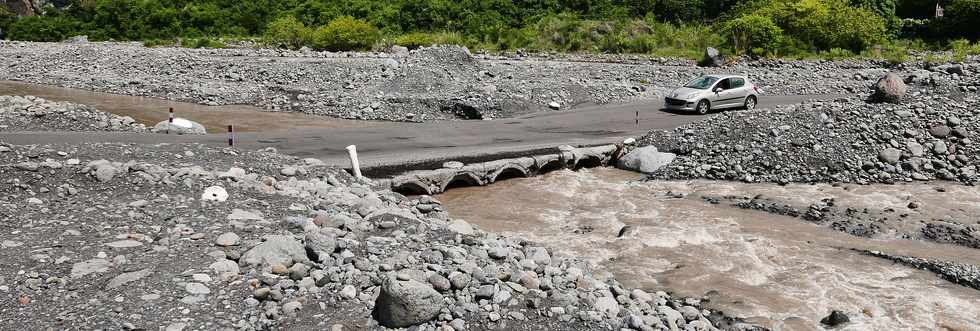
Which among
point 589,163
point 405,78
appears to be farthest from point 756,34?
point 589,163

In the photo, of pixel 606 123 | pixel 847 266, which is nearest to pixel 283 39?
pixel 606 123

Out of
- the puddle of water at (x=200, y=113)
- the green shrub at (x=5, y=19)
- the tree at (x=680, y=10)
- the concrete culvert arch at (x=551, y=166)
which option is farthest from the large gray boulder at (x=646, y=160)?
the green shrub at (x=5, y=19)

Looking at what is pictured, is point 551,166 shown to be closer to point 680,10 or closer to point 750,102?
point 750,102

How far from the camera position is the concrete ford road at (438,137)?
18.4 metres

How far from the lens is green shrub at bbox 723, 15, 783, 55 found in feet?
153

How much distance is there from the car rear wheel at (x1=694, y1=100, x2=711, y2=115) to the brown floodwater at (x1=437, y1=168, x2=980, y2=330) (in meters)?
8.79

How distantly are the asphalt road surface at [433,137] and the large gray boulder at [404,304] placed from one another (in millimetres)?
9252

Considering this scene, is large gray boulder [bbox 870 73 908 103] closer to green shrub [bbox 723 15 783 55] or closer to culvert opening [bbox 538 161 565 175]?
culvert opening [bbox 538 161 565 175]

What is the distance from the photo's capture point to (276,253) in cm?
931

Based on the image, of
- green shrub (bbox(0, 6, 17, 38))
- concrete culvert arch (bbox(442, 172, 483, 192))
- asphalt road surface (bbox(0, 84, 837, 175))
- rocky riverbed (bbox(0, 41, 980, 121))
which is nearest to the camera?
concrete culvert arch (bbox(442, 172, 483, 192))

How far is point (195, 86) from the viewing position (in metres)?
33.4

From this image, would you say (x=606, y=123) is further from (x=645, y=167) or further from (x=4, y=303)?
(x=4, y=303)

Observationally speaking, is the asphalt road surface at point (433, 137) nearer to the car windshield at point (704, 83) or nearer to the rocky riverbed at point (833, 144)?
the car windshield at point (704, 83)

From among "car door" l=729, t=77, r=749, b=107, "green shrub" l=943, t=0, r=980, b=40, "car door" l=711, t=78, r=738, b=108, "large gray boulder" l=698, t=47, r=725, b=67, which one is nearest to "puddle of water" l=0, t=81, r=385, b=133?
"car door" l=711, t=78, r=738, b=108
